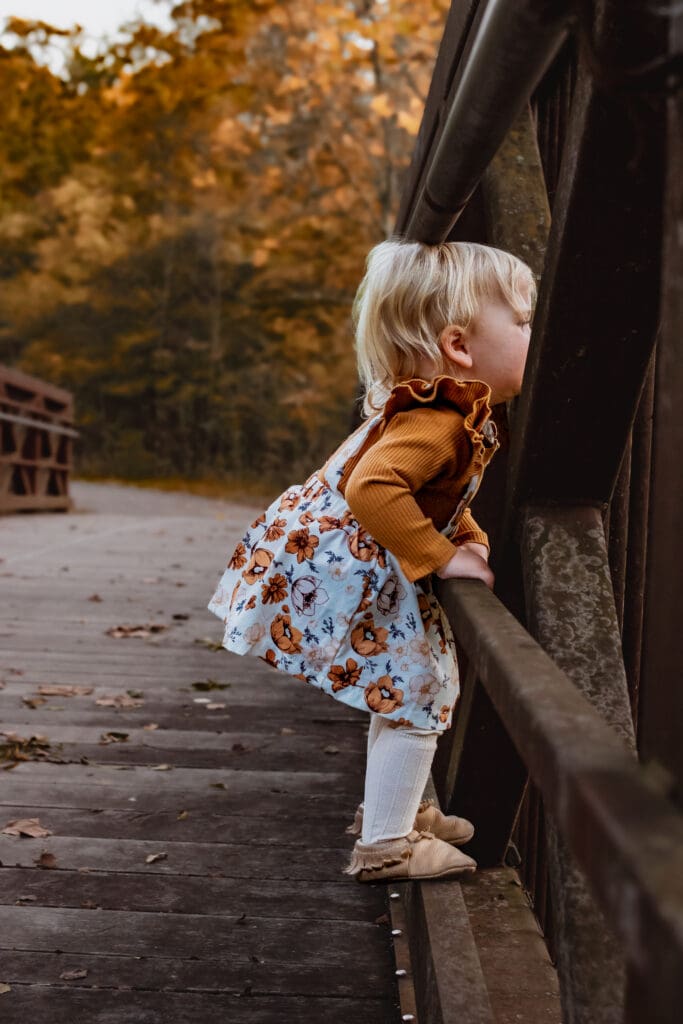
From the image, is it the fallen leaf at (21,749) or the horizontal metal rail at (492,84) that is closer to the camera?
the horizontal metal rail at (492,84)

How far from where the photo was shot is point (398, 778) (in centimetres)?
213

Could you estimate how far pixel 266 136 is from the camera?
17.2 m

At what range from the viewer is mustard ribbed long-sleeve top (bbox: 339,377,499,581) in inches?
75.1

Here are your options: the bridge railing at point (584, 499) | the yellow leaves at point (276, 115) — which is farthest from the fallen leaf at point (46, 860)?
the yellow leaves at point (276, 115)

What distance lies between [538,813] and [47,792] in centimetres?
137

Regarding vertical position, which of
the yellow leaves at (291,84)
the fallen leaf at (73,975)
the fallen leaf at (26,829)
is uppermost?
the yellow leaves at (291,84)

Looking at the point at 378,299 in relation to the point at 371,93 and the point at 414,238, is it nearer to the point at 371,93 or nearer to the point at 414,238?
the point at 414,238

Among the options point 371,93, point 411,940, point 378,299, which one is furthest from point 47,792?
point 371,93

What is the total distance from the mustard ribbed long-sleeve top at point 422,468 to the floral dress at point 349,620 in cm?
6

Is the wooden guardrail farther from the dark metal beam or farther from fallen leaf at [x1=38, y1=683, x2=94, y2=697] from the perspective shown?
the dark metal beam

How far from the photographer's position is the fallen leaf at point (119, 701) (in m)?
4.07

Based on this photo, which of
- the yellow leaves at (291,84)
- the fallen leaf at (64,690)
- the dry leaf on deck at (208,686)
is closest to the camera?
the fallen leaf at (64,690)

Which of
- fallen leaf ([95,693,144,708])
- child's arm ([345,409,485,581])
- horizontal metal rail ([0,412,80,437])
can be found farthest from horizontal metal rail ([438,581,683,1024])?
horizontal metal rail ([0,412,80,437])

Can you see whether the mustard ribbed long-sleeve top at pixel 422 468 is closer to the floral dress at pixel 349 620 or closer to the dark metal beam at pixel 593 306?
the floral dress at pixel 349 620
